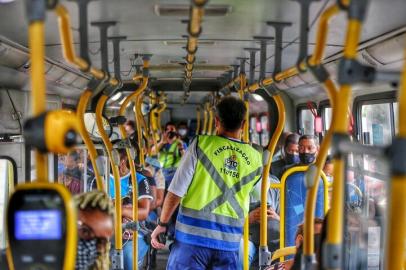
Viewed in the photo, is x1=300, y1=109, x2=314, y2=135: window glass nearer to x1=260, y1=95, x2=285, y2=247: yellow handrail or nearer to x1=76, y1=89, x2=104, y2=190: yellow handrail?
x1=260, y1=95, x2=285, y2=247: yellow handrail

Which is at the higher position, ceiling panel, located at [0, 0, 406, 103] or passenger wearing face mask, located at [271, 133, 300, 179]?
ceiling panel, located at [0, 0, 406, 103]

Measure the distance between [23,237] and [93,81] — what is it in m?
1.03

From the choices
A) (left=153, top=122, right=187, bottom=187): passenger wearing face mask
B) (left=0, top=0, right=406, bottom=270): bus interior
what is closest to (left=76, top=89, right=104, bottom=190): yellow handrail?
(left=0, top=0, right=406, bottom=270): bus interior

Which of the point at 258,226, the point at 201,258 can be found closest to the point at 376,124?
the point at 258,226

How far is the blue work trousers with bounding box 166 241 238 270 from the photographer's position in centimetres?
357

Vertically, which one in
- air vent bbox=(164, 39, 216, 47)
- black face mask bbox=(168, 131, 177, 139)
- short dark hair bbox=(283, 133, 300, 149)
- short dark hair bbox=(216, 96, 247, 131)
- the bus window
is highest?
air vent bbox=(164, 39, 216, 47)

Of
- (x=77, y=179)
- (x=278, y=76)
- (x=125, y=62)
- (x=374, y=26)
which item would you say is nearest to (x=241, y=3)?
(x=278, y=76)

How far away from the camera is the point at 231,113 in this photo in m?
3.56

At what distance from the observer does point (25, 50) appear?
3.95 m

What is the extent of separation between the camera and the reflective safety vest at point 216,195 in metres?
3.52

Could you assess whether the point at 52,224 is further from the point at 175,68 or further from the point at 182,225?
the point at 175,68

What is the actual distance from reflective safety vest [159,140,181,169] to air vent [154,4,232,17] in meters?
6.36

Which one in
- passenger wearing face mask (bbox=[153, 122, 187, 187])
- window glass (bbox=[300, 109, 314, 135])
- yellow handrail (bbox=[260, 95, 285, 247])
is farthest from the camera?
passenger wearing face mask (bbox=[153, 122, 187, 187])

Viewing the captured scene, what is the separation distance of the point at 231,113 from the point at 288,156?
264 centimetres
